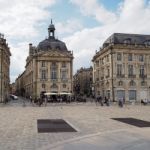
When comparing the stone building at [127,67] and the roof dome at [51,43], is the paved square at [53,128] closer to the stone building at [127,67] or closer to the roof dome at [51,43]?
the stone building at [127,67]

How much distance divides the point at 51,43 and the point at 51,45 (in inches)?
28.4

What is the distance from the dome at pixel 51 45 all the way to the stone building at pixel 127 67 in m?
14.6

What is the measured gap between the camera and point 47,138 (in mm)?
16203

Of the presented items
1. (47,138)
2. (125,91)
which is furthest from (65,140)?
(125,91)

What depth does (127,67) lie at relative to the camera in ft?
255

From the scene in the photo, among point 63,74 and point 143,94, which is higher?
point 63,74

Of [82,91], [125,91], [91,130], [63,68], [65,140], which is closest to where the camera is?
[65,140]

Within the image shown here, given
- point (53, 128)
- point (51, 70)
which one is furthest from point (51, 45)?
point (53, 128)

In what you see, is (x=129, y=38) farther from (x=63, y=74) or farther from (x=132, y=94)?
(x=63, y=74)

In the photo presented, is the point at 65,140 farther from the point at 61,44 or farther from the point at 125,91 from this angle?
the point at 61,44

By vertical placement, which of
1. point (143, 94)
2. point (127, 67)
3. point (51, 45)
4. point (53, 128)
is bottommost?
point (53, 128)

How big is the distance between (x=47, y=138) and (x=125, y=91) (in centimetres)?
6229

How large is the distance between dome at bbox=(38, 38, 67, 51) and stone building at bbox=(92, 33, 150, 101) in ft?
48.0

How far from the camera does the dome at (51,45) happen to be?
A: 291 ft
